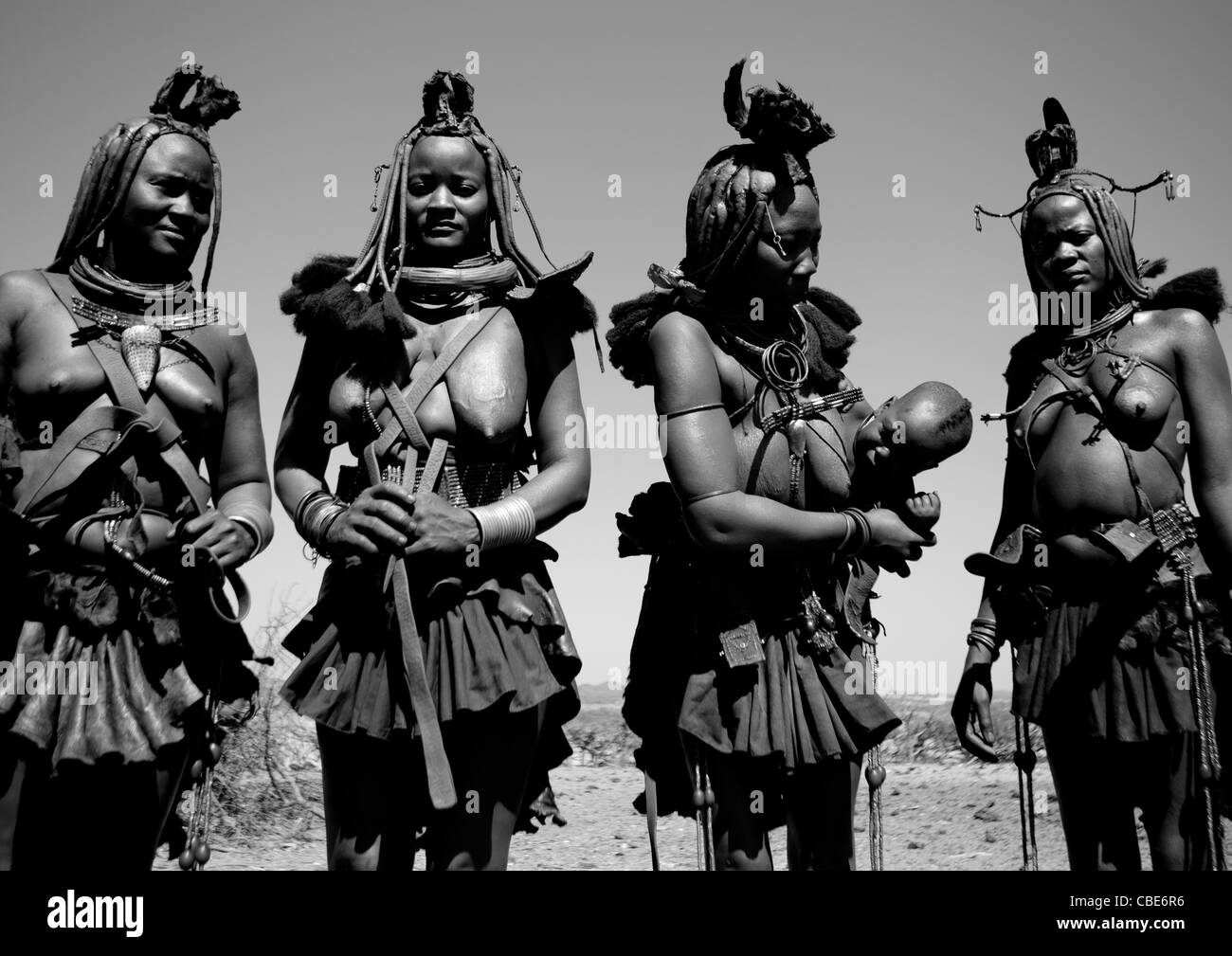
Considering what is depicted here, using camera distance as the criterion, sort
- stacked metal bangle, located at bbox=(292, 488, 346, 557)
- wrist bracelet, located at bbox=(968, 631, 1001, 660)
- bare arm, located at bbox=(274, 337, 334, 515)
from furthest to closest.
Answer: wrist bracelet, located at bbox=(968, 631, 1001, 660) → bare arm, located at bbox=(274, 337, 334, 515) → stacked metal bangle, located at bbox=(292, 488, 346, 557)

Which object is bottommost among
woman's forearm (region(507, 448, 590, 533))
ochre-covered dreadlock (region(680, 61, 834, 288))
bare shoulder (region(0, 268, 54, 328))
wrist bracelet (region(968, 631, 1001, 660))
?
wrist bracelet (region(968, 631, 1001, 660))

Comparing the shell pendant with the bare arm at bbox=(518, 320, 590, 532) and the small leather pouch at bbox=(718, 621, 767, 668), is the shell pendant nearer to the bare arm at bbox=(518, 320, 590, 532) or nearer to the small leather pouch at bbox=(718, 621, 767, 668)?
the bare arm at bbox=(518, 320, 590, 532)

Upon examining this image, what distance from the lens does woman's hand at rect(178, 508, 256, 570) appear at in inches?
164

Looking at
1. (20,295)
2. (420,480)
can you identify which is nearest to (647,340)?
(420,480)

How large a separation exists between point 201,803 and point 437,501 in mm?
1141

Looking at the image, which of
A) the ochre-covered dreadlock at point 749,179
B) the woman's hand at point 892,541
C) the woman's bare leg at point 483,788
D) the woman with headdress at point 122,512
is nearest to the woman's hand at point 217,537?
the woman with headdress at point 122,512

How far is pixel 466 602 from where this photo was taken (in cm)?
422

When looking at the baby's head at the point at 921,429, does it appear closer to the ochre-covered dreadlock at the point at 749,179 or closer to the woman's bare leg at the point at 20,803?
the ochre-covered dreadlock at the point at 749,179

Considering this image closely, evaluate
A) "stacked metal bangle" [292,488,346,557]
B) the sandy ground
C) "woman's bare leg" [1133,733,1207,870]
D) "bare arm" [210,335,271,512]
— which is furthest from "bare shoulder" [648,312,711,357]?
the sandy ground

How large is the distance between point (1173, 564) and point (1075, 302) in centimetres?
97

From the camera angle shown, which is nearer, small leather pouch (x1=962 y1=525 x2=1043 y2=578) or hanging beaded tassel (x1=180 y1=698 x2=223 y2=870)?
hanging beaded tassel (x1=180 y1=698 x2=223 y2=870)

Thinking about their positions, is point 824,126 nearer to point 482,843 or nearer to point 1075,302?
point 1075,302

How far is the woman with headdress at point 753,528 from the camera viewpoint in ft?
14.1

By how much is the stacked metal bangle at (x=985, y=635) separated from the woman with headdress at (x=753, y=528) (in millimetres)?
473
